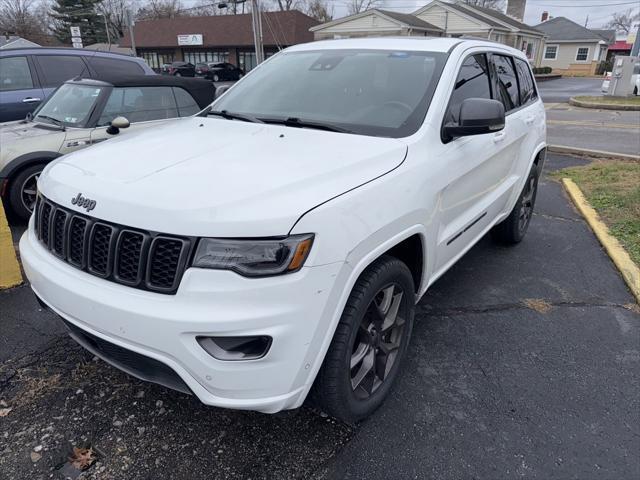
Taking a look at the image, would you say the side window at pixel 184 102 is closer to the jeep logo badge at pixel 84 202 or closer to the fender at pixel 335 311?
the jeep logo badge at pixel 84 202

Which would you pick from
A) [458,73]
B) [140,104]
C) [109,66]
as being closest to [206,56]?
[109,66]

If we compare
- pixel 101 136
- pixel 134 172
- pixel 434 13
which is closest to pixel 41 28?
pixel 434 13

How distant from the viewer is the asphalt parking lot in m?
2.29

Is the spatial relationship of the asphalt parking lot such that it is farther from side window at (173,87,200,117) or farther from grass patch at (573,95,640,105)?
grass patch at (573,95,640,105)

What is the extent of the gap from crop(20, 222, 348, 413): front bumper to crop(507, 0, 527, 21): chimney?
55.9 meters

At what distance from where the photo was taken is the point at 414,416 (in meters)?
2.62

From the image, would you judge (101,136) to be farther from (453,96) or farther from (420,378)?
(420,378)

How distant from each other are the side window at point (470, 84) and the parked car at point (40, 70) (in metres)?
6.48

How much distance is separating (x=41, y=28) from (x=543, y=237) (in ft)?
241

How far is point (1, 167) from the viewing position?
5121 mm

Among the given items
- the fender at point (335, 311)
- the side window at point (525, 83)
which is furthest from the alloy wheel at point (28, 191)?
the side window at point (525, 83)

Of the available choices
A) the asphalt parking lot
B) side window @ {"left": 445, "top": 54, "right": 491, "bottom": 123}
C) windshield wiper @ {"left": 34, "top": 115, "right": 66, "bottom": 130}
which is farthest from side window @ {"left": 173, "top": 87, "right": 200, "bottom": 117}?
side window @ {"left": 445, "top": 54, "right": 491, "bottom": 123}

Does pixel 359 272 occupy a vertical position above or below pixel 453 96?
below

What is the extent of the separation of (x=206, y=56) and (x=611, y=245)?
47.7m
